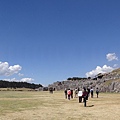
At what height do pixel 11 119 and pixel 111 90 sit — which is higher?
pixel 111 90

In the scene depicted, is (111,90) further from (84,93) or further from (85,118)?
(85,118)

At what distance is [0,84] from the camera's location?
638 feet

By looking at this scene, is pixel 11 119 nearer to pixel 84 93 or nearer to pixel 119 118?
pixel 119 118

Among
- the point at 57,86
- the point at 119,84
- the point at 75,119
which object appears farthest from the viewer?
the point at 57,86

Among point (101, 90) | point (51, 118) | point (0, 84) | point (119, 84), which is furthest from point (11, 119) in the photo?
point (0, 84)

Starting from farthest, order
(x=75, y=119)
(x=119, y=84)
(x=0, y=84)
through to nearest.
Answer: (x=0, y=84) → (x=119, y=84) → (x=75, y=119)

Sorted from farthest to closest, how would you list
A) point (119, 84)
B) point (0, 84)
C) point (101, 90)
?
point (0, 84) → point (101, 90) → point (119, 84)

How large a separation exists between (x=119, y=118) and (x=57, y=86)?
12604 centimetres

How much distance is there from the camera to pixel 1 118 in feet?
83.5

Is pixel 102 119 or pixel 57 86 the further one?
pixel 57 86

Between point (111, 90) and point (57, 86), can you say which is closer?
point (111, 90)

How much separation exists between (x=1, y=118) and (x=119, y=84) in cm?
6823

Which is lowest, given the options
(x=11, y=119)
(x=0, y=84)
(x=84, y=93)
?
(x=11, y=119)

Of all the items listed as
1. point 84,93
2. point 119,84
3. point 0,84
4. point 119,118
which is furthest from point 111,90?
point 0,84
